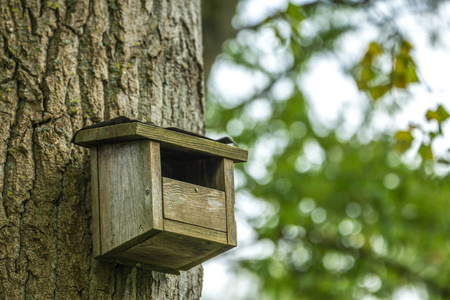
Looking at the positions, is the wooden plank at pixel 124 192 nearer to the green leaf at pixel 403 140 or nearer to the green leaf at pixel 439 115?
the green leaf at pixel 439 115

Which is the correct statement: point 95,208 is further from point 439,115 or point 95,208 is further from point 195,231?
point 439,115

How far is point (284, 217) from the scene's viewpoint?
6152mm

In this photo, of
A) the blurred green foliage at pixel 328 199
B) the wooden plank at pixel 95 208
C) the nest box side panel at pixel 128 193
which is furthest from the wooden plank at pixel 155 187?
the blurred green foliage at pixel 328 199

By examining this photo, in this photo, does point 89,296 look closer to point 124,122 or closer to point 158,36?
point 124,122

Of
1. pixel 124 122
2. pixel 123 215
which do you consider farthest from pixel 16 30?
pixel 123 215

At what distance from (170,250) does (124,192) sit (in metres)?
0.22

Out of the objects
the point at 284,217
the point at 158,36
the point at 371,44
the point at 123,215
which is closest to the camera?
the point at 123,215

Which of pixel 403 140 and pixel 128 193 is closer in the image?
pixel 128 193

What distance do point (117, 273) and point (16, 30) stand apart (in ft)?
2.90

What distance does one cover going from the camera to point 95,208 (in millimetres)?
1805

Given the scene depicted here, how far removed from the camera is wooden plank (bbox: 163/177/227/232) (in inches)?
67.2

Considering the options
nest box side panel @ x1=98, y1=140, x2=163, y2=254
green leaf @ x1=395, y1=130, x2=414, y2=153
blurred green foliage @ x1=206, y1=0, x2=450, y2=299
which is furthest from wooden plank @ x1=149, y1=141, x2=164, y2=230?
blurred green foliage @ x1=206, y1=0, x2=450, y2=299

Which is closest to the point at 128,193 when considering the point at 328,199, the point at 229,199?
the point at 229,199

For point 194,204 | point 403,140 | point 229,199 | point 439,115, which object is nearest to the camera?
point 194,204
